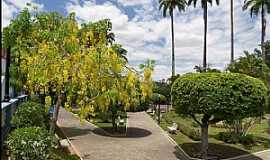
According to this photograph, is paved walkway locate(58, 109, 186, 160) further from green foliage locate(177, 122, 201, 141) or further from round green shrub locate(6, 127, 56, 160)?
round green shrub locate(6, 127, 56, 160)

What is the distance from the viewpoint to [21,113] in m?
15.7

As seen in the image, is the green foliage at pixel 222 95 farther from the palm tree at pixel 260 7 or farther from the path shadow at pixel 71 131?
the palm tree at pixel 260 7

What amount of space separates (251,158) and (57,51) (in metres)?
12.0

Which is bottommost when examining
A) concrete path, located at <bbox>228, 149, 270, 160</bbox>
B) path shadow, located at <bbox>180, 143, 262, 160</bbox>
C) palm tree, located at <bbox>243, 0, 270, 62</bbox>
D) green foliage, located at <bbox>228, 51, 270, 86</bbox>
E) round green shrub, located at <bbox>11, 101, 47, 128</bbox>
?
concrete path, located at <bbox>228, 149, 270, 160</bbox>

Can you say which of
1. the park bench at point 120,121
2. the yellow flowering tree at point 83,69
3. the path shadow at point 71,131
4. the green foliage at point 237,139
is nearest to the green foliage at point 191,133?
the green foliage at point 237,139

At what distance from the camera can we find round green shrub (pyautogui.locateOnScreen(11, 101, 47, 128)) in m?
15.6

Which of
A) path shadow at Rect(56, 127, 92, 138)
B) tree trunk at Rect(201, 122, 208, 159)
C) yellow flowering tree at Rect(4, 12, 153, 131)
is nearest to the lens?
yellow flowering tree at Rect(4, 12, 153, 131)

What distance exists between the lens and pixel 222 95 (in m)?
17.3

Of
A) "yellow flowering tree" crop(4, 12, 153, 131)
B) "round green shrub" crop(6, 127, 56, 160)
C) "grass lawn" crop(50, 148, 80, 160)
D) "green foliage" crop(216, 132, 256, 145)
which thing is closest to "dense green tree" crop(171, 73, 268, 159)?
"yellow flowering tree" crop(4, 12, 153, 131)

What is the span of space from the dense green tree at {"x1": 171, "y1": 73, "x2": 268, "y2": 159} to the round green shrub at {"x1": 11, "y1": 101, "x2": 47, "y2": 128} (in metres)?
6.87

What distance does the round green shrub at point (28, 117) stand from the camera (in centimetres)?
1556

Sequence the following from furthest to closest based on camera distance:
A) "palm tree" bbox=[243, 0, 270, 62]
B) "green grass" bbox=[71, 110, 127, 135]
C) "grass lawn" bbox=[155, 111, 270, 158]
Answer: "palm tree" bbox=[243, 0, 270, 62]
"green grass" bbox=[71, 110, 127, 135]
"grass lawn" bbox=[155, 111, 270, 158]

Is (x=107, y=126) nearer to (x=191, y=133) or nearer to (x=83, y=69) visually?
(x=191, y=133)

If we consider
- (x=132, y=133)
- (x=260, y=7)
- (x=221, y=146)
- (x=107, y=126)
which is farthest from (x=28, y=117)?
(x=260, y=7)
